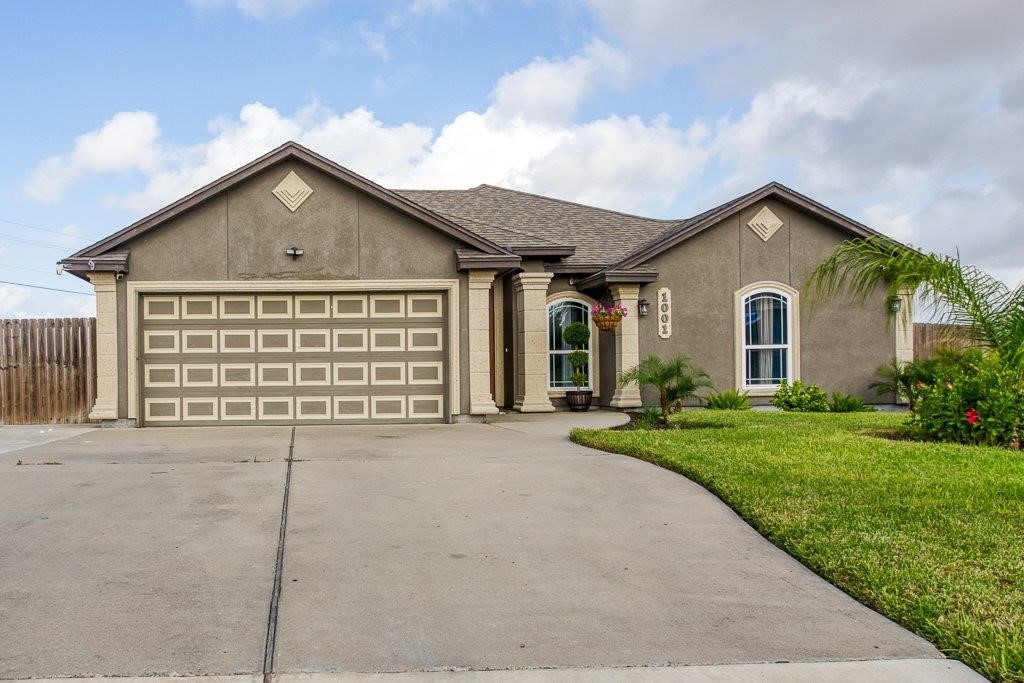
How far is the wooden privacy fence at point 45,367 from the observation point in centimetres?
1680

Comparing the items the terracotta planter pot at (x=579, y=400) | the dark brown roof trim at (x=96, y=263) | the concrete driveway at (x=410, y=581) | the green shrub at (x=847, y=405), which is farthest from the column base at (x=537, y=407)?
the concrete driveway at (x=410, y=581)

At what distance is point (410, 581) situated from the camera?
5.64 metres

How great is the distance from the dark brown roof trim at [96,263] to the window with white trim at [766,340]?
38.6 ft

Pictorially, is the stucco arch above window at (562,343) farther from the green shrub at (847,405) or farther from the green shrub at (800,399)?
the green shrub at (847,405)

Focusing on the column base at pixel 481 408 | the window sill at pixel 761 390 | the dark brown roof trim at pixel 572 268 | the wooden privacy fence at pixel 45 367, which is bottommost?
the column base at pixel 481 408

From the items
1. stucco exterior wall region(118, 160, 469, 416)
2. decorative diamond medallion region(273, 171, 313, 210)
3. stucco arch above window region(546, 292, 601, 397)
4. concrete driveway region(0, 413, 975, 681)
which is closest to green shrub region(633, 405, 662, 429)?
stucco exterior wall region(118, 160, 469, 416)

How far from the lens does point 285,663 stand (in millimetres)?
4352

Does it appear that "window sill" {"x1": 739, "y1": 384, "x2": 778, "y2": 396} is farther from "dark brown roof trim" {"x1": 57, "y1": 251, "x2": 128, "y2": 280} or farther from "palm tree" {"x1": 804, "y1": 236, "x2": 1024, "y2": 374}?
"dark brown roof trim" {"x1": 57, "y1": 251, "x2": 128, "y2": 280}

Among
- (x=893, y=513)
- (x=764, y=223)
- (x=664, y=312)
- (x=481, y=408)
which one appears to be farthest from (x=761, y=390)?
(x=893, y=513)

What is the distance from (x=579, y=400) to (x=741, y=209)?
16.5 ft

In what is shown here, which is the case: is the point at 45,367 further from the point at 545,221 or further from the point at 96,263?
the point at 545,221

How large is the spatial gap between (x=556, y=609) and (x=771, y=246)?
573 inches

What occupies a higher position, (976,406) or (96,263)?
(96,263)

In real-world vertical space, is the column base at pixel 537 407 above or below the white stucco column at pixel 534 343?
below
